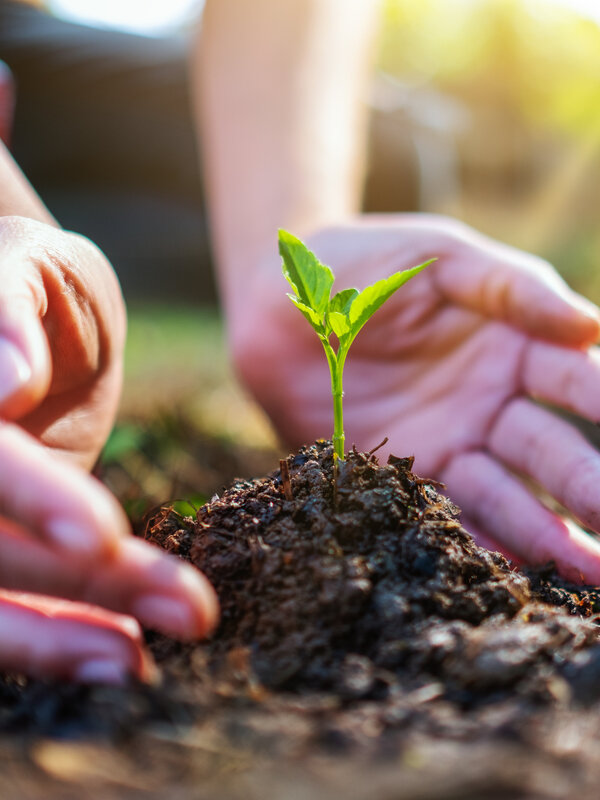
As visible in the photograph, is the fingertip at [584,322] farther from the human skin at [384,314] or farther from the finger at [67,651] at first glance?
the finger at [67,651]

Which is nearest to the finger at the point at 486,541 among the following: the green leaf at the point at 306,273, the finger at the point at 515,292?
the finger at the point at 515,292

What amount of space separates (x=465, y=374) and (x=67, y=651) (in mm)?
1793

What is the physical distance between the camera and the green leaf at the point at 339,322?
3.58ft

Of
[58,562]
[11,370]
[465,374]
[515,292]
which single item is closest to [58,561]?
[58,562]

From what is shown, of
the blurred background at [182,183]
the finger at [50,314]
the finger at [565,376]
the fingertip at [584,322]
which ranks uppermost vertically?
the blurred background at [182,183]

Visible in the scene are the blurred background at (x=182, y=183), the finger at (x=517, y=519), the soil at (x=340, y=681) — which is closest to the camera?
the soil at (x=340, y=681)

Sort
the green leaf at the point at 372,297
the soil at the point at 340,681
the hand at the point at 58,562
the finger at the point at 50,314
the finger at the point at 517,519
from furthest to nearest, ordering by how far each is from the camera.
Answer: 1. the finger at the point at 517,519
2. the green leaf at the point at 372,297
3. the finger at the point at 50,314
4. the hand at the point at 58,562
5. the soil at the point at 340,681

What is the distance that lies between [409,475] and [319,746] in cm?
53

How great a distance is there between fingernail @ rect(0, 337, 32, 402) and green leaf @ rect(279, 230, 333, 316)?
47 cm

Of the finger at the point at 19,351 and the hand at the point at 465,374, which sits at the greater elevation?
the hand at the point at 465,374

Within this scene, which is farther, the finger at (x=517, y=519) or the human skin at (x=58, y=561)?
the finger at (x=517, y=519)

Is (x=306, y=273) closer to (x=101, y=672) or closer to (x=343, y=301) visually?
(x=343, y=301)

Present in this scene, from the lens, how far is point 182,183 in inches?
340

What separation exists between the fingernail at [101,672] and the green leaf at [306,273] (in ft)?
2.12
